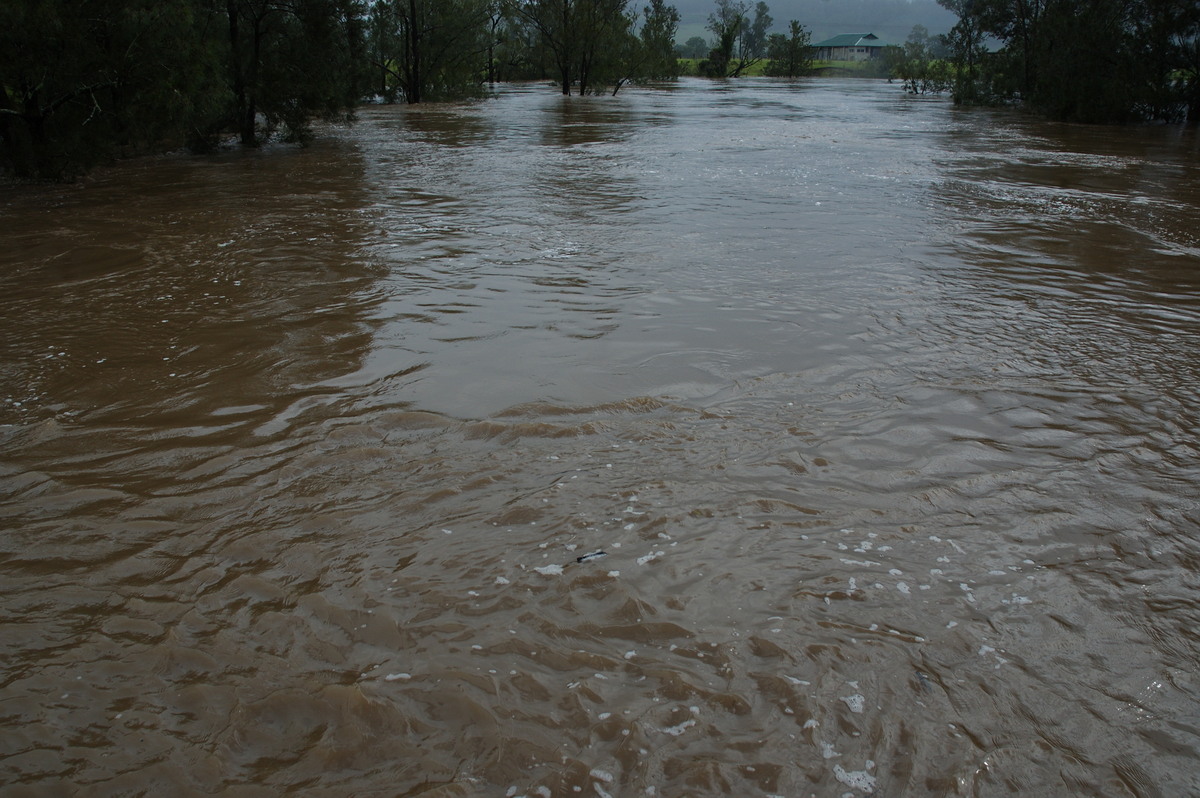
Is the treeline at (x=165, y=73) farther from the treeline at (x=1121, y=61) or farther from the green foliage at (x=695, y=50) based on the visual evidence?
the green foliage at (x=695, y=50)

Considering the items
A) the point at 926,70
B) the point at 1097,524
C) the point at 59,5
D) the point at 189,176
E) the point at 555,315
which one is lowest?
the point at 1097,524

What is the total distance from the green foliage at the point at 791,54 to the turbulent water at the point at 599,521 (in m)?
59.6

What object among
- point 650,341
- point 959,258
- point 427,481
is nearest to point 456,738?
→ point 427,481

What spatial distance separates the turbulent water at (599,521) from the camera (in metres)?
2.37

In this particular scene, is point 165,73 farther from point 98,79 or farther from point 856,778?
point 856,778

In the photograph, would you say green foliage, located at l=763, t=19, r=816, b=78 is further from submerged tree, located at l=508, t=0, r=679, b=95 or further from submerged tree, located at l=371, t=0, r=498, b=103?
submerged tree, located at l=371, t=0, r=498, b=103

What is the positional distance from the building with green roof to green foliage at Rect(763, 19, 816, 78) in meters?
50.0

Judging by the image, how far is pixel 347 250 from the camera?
26.2 ft

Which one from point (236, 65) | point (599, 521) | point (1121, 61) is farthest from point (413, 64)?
point (599, 521)

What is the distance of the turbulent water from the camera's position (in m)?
2.37

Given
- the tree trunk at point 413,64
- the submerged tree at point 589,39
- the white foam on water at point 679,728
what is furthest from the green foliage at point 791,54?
the white foam on water at point 679,728

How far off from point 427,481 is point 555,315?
2521 mm

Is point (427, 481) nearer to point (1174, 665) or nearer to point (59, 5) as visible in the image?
point (1174, 665)

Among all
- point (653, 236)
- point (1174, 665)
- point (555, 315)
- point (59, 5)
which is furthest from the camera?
A: point (59, 5)
